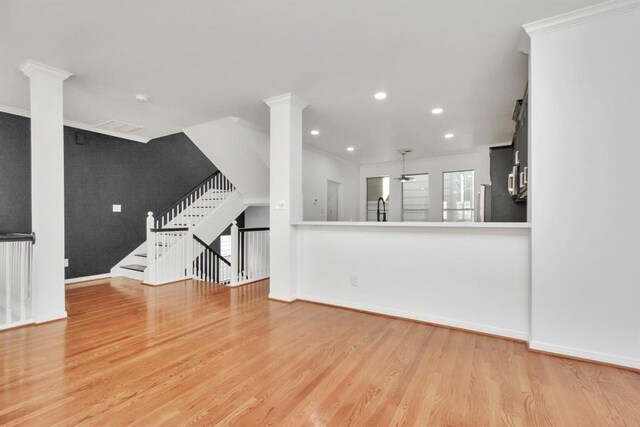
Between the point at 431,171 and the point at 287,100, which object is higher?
the point at 287,100

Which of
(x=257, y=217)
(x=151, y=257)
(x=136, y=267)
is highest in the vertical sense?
(x=257, y=217)

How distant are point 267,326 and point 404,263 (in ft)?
5.29

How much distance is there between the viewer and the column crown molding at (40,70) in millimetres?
3123

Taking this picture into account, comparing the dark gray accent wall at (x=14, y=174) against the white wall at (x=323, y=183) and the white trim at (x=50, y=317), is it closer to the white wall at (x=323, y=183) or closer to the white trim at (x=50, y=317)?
the white trim at (x=50, y=317)

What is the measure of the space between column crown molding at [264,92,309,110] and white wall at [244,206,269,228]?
176 inches

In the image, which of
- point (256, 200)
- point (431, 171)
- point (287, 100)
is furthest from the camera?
point (431, 171)

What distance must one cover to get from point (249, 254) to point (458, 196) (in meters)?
5.41

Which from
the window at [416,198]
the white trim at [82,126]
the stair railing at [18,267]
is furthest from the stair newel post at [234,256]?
the window at [416,198]

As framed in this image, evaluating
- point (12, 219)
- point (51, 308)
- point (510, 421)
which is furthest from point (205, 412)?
point (12, 219)

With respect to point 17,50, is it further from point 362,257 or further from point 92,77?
point 362,257

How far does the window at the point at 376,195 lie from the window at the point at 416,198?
20.9 inches

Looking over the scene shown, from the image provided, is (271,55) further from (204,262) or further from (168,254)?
(204,262)

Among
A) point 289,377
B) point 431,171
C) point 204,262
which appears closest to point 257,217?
point 204,262

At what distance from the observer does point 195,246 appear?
18.1 feet
